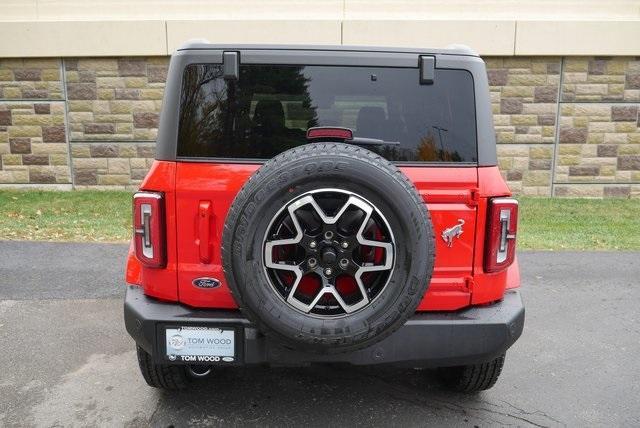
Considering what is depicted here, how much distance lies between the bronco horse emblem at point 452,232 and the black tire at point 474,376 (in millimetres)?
835

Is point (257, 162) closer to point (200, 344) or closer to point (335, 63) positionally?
point (335, 63)

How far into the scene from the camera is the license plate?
2.57m

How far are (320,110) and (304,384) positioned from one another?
1.67 metres

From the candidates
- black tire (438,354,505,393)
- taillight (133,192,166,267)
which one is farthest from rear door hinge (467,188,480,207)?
taillight (133,192,166,267)

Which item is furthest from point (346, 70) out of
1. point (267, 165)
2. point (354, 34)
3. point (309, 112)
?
point (354, 34)

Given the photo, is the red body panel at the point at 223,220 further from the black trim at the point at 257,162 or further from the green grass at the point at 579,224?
the green grass at the point at 579,224

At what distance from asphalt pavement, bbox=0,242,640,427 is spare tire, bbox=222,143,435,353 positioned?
85 cm

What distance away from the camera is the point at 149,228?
2666mm

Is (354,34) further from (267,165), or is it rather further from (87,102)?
(267,165)

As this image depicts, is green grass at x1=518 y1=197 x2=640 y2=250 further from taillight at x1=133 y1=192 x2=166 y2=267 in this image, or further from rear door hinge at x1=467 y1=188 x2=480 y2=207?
taillight at x1=133 y1=192 x2=166 y2=267

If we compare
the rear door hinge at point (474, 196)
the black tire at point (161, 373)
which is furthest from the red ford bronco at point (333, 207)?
the black tire at point (161, 373)

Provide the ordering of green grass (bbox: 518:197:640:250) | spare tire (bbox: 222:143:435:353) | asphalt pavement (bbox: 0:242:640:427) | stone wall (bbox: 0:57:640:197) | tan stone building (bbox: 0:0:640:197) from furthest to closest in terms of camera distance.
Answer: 1. stone wall (bbox: 0:57:640:197)
2. tan stone building (bbox: 0:0:640:197)
3. green grass (bbox: 518:197:640:250)
4. asphalt pavement (bbox: 0:242:640:427)
5. spare tire (bbox: 222:143:435:353)

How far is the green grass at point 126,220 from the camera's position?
6.80 m

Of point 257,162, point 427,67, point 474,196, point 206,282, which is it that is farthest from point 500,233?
point 206,282
